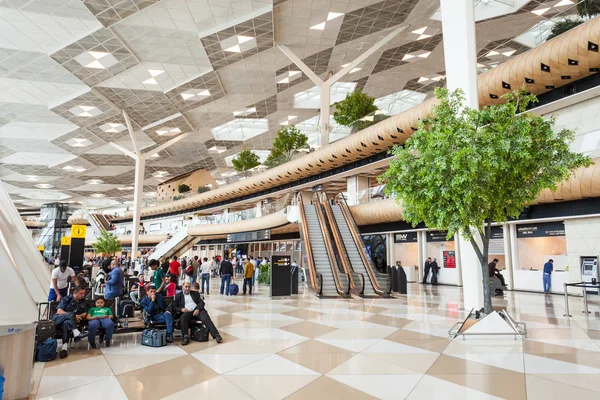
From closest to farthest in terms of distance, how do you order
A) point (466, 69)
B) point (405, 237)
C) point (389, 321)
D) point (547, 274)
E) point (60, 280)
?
point (389, 321) → point (60, 280) → point (466, 69) → point (547, 274) → point (405, 237)

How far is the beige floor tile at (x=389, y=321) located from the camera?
7.98 m

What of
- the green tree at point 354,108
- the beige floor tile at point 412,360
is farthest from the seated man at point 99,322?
the green tree at point 354,108

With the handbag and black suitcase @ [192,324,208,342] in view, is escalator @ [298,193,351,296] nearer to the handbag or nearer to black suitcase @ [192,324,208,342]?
black suitcase @ [192,324,208,342]

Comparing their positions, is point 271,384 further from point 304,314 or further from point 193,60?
point 193,60

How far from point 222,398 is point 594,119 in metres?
14.0

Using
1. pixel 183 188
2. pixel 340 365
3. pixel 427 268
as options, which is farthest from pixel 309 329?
pixel 183 188

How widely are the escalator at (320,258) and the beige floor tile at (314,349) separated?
7.05 m

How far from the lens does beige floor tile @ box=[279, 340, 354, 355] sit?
5.70 metres

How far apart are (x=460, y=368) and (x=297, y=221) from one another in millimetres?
15294

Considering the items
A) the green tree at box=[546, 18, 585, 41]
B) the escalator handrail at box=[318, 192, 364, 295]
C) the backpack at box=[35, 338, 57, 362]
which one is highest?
the green tree at box=[546, 18, 585, 41]

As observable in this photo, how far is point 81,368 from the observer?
4.93 m

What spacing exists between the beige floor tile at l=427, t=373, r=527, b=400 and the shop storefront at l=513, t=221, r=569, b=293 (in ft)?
39.7

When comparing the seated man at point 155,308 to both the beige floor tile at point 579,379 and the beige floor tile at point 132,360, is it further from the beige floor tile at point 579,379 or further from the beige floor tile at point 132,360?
the beige floor tile at point 579,379

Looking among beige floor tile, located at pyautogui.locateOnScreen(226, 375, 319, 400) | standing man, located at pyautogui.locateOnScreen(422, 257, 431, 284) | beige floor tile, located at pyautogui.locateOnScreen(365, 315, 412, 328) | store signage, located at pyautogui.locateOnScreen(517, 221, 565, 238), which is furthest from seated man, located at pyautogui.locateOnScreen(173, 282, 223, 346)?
standing man, located at pyautogui.locateOnScreen(422, 257, 431, 284)
